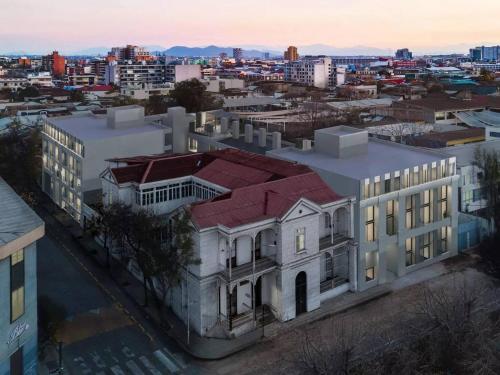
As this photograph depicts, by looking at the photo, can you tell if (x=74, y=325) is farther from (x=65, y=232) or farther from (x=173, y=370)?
(x=65, y=232)

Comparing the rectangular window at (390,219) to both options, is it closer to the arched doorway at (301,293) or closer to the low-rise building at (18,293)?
the arched doorway at (301,293)

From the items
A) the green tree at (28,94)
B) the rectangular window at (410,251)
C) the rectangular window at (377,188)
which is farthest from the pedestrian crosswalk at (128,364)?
the green tree at (28,94)

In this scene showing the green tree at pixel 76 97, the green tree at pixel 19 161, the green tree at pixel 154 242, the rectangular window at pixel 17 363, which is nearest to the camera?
the rectangular window at pixel 17 363

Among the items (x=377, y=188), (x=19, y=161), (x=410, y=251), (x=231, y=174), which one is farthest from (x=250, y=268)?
(x=19, y=161)

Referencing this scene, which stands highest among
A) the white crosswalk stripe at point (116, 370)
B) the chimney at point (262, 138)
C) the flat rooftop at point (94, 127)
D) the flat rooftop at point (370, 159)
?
the flat rooftop at point (94, 127)

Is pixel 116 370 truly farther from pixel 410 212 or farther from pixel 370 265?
pixel 410 212

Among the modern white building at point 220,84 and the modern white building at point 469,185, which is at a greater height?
the modern white building at point 220,84
